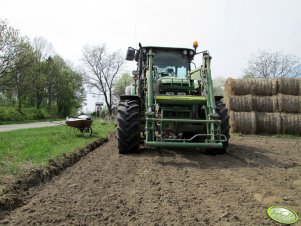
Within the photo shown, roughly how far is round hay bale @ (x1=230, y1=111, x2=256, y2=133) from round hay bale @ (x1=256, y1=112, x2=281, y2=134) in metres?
0.32

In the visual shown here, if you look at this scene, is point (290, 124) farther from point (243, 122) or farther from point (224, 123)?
point (224, 123)

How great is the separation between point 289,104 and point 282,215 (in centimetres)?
1166

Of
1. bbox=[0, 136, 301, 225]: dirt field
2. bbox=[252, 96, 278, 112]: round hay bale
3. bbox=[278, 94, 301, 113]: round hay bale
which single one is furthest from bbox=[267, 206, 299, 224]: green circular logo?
bbox=[278, 94, 301, 113]: round hay bale

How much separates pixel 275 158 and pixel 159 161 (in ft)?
8.67

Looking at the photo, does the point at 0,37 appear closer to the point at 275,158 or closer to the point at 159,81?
the point at 159,81

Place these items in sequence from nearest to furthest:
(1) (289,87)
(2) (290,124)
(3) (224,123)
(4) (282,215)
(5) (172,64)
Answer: (4) (282,215), (3) (224,123), (5) (172,64), (2) (290,124), (1) (289,87)

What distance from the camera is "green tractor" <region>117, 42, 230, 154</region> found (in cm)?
634

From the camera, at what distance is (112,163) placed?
6.04 m

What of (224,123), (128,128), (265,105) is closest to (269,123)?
(265,105)

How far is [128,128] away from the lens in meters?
6.68

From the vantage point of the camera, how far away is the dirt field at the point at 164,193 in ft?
10.4

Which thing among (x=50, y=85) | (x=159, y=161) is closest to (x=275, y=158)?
(x=159, y=161)

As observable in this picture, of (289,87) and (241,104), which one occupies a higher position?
(289,87)

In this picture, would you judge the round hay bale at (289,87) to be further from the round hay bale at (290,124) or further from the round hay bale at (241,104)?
the round hay bale at (241,104)
